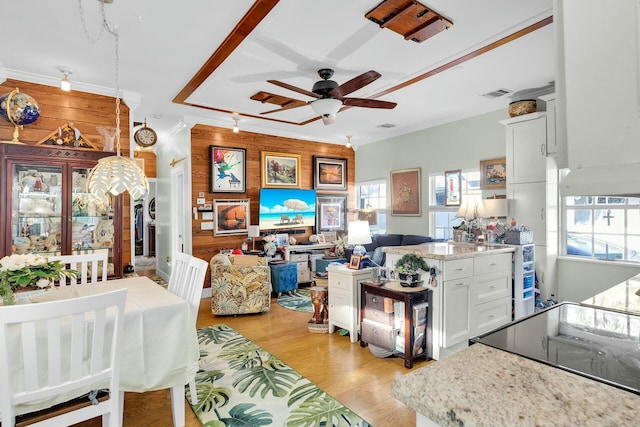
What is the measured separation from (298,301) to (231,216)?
1.82 m

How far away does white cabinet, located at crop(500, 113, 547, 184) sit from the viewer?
13.5ft

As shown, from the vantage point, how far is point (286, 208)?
624cm

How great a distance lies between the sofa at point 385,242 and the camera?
18.3 ft

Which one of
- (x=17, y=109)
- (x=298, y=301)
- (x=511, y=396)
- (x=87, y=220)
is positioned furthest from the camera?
(x=298, y=301)

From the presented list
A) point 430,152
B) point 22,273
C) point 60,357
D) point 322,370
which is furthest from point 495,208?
point 22,273

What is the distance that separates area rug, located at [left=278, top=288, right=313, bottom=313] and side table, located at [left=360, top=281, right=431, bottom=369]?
1.52 metres

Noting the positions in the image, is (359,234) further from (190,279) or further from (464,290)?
(190,279)

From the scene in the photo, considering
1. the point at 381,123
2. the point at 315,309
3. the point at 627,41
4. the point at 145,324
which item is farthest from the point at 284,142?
the point at 627,41

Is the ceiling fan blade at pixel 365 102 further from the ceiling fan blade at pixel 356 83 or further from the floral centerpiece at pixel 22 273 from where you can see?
the floral centerpiece at pixel 22 273

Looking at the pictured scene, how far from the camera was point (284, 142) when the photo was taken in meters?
6.40

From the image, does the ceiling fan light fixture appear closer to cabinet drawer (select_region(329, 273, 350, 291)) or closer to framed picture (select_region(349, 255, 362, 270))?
framed picture (select_region(349, 255, 362, 270))

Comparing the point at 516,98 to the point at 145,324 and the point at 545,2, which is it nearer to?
the point at 545,2

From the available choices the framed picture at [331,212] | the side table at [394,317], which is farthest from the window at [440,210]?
the side table at [394,317]

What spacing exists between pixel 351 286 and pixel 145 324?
195cm
